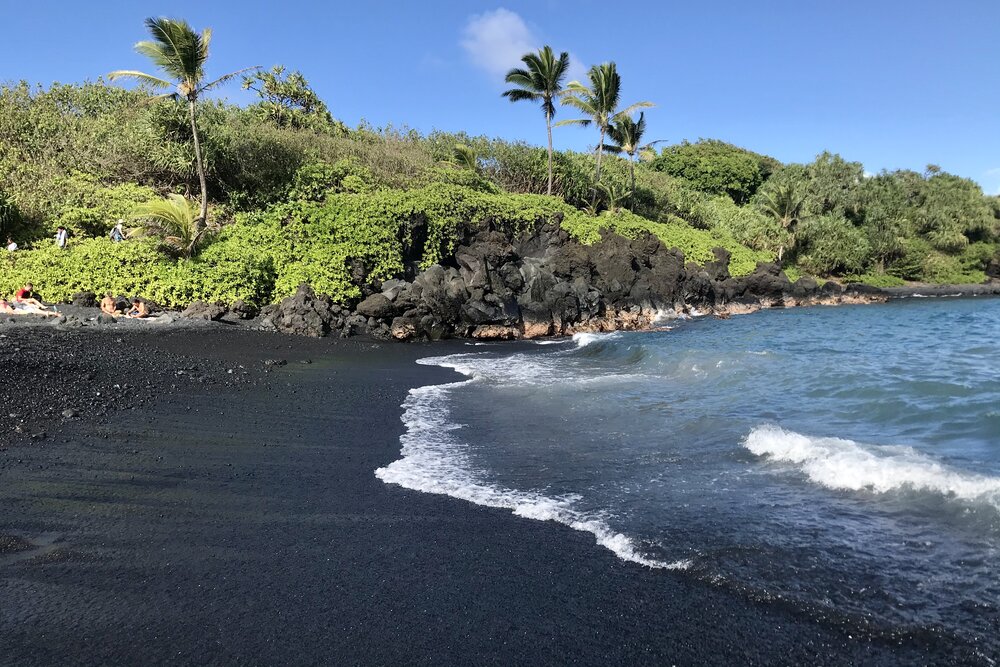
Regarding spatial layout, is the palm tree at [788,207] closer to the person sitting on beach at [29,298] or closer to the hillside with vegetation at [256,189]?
the hillside with vegetation at [256,189]

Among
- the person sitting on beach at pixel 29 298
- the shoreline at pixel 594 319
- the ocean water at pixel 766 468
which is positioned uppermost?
the person sitting on beach at pixel 29 298

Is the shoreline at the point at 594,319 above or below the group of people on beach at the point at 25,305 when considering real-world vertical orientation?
below

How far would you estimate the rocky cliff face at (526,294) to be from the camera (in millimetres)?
17578

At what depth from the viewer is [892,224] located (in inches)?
1868

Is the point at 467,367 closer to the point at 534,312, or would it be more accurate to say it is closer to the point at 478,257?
the point at 534,312

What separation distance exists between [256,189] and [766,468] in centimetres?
2119

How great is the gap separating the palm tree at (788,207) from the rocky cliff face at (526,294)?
15.4 metres

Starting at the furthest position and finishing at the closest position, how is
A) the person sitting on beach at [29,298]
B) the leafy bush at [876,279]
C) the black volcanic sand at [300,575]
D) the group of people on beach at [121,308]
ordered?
1. the leafy bush at [876,279]
2. the group of people on beach at [121,308]
3. the person sitting on beach at [29,298]
4. the black volcanic sand at [300,575]

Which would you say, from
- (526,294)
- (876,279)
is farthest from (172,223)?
(876,279)

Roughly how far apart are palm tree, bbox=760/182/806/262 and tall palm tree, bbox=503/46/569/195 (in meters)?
21.7

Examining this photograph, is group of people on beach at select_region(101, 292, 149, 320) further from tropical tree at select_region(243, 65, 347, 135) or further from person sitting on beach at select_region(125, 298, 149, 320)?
tropical tree at select_region(243, 65, 347, 135)

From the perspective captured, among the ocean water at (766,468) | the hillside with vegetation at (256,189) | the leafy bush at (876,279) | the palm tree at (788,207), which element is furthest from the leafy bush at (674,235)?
the ocean water at (766,468)

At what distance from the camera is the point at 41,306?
559 inches

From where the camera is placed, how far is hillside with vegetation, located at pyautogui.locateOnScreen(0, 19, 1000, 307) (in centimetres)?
1678
